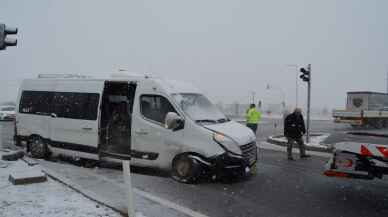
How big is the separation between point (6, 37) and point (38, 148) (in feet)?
12.3

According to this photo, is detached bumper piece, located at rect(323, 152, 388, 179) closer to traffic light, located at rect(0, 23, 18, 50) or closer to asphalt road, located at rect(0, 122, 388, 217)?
asphalt road, located at rect(0, 122, 388, 217)

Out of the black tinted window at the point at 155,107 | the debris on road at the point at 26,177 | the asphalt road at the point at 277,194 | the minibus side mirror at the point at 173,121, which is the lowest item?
the asphalt road at the point at 277,194

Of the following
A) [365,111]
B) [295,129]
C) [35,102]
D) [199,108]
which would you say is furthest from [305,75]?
[365,111]

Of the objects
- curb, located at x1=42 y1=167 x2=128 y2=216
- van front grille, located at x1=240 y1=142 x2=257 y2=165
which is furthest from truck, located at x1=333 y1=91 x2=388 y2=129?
curb, located at x1=42 y1=167 x2=128 y2=216

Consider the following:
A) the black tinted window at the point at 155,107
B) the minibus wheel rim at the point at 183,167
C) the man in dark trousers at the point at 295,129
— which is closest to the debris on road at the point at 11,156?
the black tinted window at the point at 155,107

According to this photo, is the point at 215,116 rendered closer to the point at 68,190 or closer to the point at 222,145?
the point at 222,145

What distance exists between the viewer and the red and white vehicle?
18.7 feet

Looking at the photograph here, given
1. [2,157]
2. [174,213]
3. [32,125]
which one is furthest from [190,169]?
[32,125]

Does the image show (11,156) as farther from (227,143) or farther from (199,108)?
(227,143)

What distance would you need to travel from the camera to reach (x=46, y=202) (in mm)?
5219

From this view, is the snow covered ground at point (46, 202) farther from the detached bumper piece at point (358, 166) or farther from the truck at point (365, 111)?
the truck at point (365, 111)

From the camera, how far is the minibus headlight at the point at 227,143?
7.03m

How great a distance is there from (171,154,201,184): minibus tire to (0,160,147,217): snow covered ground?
89.5 inches

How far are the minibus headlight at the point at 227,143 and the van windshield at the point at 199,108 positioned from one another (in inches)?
24.4
